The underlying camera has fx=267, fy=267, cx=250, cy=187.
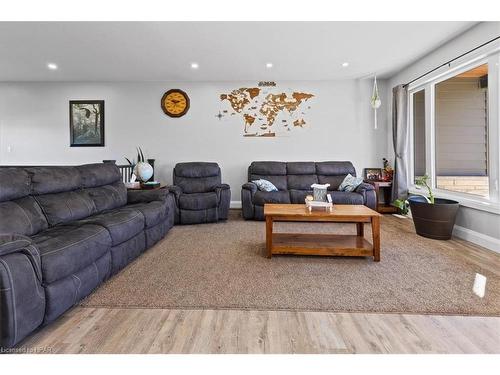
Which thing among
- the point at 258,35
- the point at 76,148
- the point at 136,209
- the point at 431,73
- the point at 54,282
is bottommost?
the point at 54,282

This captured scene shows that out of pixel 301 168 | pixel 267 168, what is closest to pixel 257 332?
pixel 267 168

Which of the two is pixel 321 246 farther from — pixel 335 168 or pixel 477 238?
pixel 335 168

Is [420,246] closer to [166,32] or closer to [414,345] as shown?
[414,345]

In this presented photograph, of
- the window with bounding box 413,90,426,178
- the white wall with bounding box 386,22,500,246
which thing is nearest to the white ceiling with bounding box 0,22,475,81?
the white wall with bounding box 386,22,500,246

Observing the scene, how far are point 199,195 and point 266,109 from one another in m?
2.22

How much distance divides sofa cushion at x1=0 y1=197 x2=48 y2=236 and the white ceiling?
6.82ft

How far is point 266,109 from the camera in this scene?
5.18 m

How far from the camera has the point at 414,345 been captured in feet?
4.52

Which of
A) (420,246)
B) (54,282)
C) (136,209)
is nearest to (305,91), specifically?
(420,246)

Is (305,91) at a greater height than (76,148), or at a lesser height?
greater

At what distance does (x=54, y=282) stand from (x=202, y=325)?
897 millimetres

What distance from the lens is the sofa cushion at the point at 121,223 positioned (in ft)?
7.18

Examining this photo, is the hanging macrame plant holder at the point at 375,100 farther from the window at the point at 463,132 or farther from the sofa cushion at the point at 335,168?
the sofa cushion at the point at 335,168

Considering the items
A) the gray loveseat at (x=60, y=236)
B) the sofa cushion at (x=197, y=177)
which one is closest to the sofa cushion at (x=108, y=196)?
the gray loveseat at (x=60, y=236)
